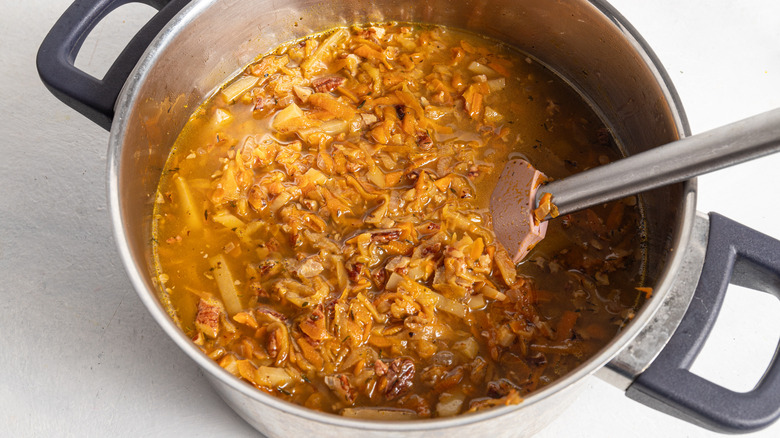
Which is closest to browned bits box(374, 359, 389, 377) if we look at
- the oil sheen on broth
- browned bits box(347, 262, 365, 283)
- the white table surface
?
the oil sheen on broth

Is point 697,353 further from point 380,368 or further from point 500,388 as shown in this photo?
point 380,368

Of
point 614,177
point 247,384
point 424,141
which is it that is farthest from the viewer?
point 424,141

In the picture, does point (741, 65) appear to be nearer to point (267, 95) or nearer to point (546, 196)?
point (546, 196)

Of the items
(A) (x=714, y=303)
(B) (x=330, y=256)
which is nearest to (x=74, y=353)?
(B) (x=330, y=256)

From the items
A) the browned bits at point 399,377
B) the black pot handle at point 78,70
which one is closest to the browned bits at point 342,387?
the browned bits at point 399,377

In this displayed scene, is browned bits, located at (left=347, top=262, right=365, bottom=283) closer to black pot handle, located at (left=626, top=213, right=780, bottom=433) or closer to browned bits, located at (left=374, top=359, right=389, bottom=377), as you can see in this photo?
browned bits, located at (left=374, top=359, right=389, bottom=377)

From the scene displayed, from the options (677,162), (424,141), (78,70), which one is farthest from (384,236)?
(78,70)
